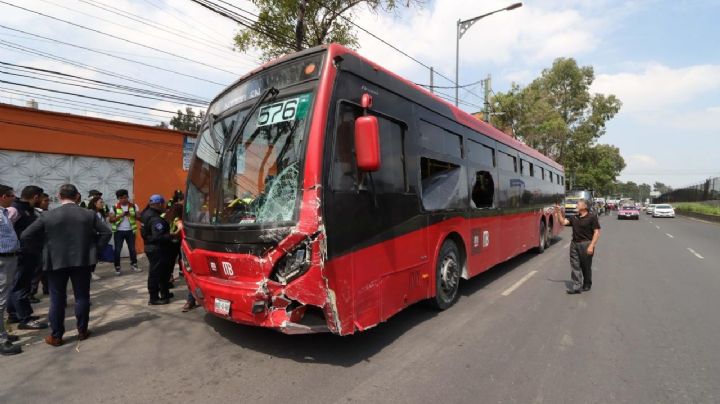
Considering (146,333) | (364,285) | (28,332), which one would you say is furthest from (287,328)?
(28,332)

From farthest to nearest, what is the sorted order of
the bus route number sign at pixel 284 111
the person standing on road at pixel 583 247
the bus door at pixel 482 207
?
1. the person standing on road at pixel 583 247
2. the bus door at pixel 482 207
3. the bus route number sign at pixel 284 111

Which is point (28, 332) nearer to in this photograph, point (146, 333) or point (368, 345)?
point (146, 333)

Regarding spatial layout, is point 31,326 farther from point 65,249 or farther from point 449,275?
point 449,275

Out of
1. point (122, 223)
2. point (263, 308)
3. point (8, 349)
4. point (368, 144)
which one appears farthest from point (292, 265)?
point (122, 223)

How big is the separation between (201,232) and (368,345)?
214cm

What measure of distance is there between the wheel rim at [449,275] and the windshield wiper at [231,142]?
3054 mm

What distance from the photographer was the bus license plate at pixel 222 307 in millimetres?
3830

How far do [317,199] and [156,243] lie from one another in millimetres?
3790

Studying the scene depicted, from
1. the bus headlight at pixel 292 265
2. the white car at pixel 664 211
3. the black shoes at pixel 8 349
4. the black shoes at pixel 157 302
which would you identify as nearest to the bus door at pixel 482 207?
the bus headlight at pixel 292 265

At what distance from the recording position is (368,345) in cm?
427

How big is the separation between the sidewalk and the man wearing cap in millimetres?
332

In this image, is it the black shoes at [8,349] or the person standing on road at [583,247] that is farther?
the person standing on road at [583,247]

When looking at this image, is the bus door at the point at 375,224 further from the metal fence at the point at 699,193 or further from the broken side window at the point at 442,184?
the metal fence at the point at 699,193

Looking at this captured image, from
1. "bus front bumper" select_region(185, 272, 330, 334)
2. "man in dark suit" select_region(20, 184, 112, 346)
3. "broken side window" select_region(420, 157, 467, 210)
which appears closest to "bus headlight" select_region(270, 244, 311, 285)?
"bus front bumper" select_region(185, 272, 330, 334)
